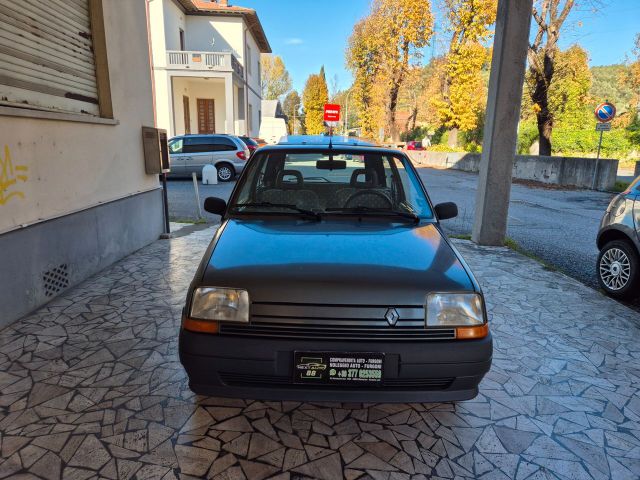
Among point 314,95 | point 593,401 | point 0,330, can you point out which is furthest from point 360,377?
point 314,95

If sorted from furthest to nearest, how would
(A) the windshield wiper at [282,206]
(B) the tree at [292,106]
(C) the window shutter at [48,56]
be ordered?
(B) the tree at [292,106] → (C) the window shutter at [48,56] → (A) the windshield wiper at [282,206]

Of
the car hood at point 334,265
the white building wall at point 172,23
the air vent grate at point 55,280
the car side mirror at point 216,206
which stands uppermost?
the white building wall at point 172,23

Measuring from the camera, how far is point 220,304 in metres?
2.22

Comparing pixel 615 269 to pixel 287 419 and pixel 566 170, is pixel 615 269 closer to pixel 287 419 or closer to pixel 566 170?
pixel 287 419

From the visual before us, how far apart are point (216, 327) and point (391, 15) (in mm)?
→ 31829

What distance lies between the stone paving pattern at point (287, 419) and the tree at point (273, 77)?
7486 centimetres

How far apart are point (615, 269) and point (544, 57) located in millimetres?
17063

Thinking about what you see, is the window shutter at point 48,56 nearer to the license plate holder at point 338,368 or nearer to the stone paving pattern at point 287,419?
the stone paving pattern at point 287,419

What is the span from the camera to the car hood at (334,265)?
2178 millimetres

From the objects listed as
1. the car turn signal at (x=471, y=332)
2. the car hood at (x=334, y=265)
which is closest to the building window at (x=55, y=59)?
the car hood at (x=334, y=265)

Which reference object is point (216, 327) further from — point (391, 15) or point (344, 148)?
point (391, 15)

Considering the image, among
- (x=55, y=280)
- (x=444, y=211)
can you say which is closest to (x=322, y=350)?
(x=444, y=211)

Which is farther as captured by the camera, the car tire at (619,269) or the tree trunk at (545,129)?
the tree trunk at (545,129)

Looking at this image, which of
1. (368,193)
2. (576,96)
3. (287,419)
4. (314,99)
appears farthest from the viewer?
(314,99)
